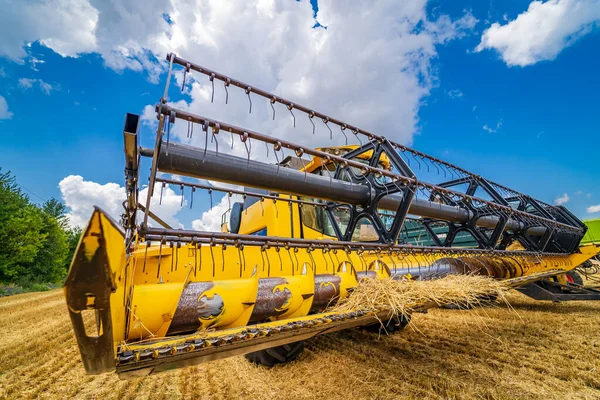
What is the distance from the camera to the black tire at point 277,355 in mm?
2404

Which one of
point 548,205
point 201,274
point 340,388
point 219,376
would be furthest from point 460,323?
point 548,205

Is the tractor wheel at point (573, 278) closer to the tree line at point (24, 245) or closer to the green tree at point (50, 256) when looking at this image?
the tree line at point (24, 245)

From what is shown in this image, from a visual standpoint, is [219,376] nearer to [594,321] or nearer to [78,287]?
[78,287]

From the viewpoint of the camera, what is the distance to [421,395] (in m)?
1.83

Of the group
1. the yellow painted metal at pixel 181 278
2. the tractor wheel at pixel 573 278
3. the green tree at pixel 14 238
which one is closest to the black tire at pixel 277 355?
the yellow painted metal at pixel 181 278

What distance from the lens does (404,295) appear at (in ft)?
6.44

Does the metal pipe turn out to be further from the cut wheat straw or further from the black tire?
the black tire

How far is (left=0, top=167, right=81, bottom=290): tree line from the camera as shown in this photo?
16.1m

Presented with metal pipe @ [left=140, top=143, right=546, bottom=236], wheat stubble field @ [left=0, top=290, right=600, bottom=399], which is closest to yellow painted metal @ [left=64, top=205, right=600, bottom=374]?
metal pipe @ [left=140, top=143, right=546, bottom=236]

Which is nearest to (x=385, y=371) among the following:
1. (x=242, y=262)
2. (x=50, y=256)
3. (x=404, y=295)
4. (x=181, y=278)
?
(x=404, y=295)

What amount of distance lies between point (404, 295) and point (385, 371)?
2.53ft

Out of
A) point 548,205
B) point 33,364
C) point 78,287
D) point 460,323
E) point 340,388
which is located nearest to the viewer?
point 78,287

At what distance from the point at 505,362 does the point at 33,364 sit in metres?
4.35

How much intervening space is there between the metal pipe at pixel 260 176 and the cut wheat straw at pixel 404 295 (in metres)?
0.96
